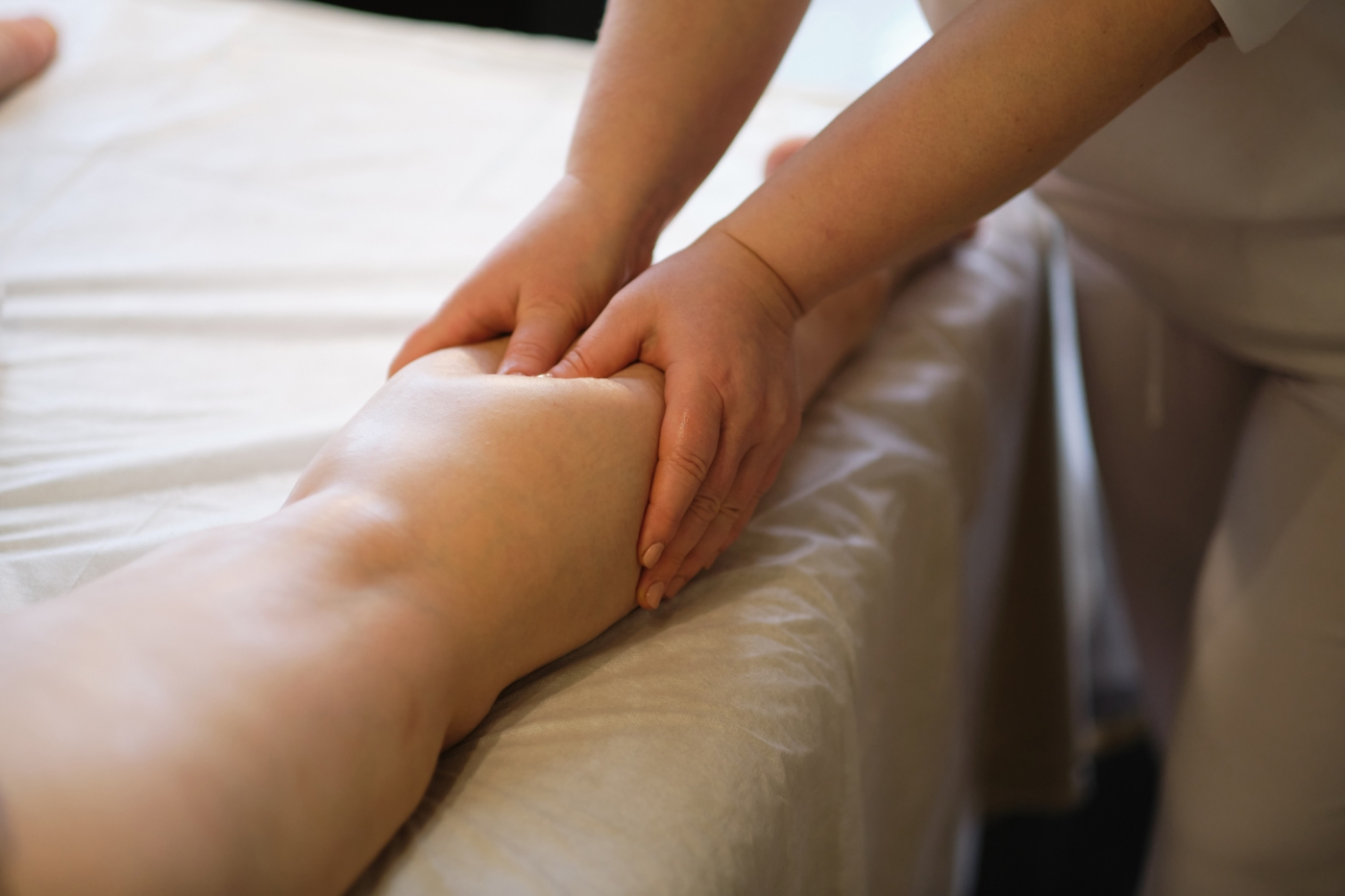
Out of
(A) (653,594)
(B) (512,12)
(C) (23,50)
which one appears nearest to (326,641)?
(A) (653,594)

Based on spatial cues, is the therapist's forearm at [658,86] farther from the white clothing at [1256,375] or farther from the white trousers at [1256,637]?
the white trousers at [1256,637]

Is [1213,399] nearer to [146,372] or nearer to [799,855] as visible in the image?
[799,855]

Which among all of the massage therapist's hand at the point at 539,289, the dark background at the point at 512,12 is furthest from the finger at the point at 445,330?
the dark background at the point at 512,12

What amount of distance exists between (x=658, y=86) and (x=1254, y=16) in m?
0.41

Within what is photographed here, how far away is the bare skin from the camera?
0.56m

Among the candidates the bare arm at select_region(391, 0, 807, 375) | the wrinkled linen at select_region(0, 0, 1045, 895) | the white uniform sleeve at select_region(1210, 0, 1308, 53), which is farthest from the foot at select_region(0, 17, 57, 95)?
the white uniform sleeve at select_region(1210, 0, 1308, 53)

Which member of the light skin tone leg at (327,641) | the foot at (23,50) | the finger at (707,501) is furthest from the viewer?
the foot at (23,50)

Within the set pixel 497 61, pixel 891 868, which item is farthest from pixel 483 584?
pixel 497 61

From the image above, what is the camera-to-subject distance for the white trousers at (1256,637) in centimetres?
74

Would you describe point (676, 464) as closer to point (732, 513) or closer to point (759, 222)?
point (732, 513)

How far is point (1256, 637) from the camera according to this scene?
0.79 metres

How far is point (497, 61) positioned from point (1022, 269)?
0.84 metres

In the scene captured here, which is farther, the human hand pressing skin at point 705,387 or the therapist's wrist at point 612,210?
the therapist's wrist at point 612,210

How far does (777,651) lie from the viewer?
59 centimetres
